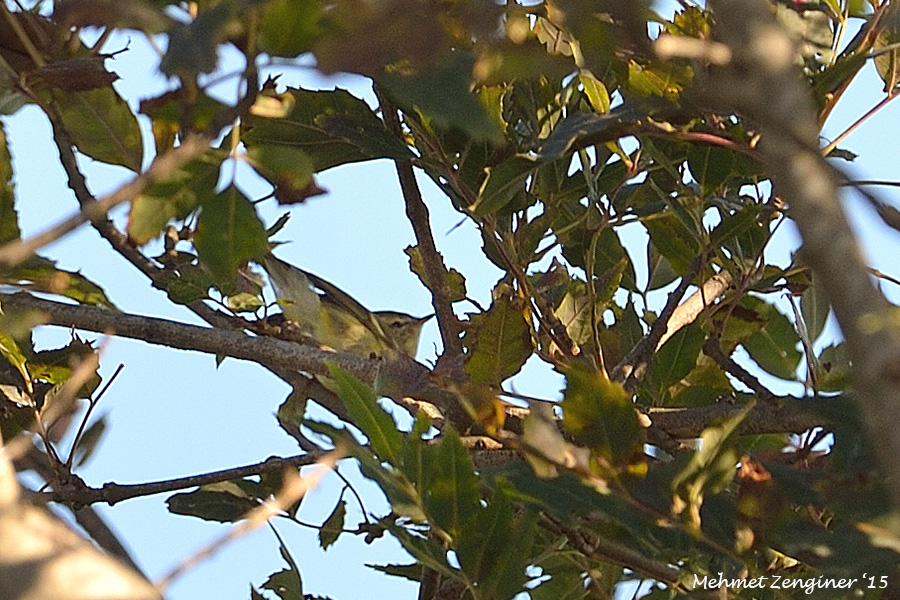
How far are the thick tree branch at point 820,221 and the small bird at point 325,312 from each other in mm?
1293

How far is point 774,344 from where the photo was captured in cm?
213

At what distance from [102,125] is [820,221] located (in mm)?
859

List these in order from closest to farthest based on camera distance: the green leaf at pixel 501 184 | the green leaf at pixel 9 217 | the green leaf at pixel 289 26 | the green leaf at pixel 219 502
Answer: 1. the green leaf at pixel 289 26
2. the green leaf at pixel 501 184
3. the green leaf at pixel 9 217
4. the green leaf at pixel 219 502

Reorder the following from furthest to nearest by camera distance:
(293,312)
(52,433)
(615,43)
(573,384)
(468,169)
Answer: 1. (293,312)
2. (52,433)
3. (468,169)
4. (573,384)
5. (615,43)

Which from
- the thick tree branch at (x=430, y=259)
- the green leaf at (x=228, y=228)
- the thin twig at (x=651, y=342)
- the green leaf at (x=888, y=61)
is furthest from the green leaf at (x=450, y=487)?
the green leaf at (x=888, y=61)

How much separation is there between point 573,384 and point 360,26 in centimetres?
40

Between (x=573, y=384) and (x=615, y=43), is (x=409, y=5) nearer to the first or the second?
(x=615, y=43)

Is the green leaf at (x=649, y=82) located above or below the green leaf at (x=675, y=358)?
above

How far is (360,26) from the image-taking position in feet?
2.35

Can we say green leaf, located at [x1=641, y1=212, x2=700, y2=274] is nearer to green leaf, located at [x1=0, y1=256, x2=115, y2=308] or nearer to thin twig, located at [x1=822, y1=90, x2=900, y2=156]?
thin twig, located at [x1=822, y1=90, x2=900, y2=156]

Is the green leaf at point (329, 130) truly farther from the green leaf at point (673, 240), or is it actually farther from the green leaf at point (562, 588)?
the green leaf at point (562, 588)

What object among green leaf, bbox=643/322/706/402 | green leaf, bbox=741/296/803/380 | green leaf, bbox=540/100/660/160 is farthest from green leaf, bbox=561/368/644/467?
green leaf, bbox=741/296/803/380

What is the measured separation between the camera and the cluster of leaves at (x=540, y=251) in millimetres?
786

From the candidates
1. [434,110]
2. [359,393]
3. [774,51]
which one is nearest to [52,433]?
[359,393]
